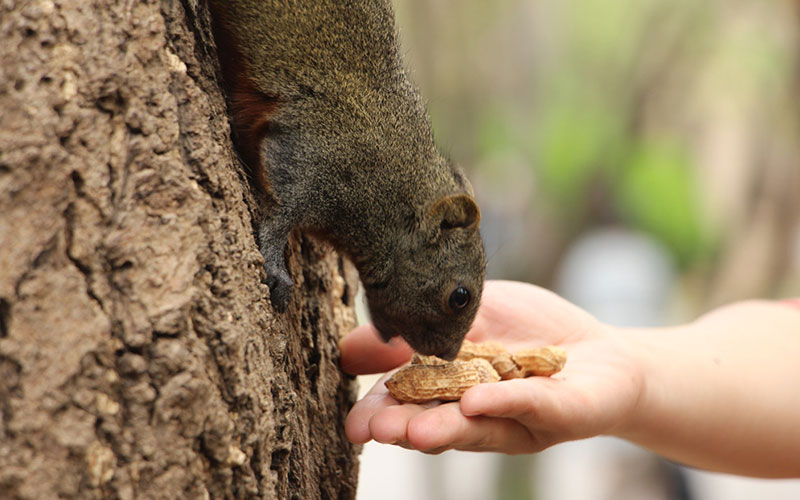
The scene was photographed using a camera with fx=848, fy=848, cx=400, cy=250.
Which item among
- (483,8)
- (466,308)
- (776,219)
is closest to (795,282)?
(776,219)

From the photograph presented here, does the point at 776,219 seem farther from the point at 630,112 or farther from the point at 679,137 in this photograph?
the point at 630,112

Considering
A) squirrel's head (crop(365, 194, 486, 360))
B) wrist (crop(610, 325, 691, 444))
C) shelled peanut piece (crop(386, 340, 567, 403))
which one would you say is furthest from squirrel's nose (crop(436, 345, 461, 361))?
wrist (crop(610, 325, 691, 444))

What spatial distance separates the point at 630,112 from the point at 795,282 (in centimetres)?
249

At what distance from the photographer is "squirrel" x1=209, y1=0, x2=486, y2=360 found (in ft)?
7.18

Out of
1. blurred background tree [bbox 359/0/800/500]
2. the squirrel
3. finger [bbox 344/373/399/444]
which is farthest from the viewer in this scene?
blurred background tree [bbox 359/0/800/500]

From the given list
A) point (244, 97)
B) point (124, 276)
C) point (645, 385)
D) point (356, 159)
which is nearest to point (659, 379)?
point (645, 385)

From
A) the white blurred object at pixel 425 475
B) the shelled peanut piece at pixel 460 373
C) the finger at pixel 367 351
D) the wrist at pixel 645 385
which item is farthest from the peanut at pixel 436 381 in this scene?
the white blurred object at pixel 425 475

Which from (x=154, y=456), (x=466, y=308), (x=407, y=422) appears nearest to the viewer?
(x=154, y=456)

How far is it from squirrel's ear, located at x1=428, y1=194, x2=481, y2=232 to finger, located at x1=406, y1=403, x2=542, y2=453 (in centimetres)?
60

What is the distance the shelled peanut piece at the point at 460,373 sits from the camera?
2.15 meters

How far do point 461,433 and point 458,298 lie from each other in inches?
21.5

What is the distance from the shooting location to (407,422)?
196 centimetres

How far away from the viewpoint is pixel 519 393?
1.95 metres

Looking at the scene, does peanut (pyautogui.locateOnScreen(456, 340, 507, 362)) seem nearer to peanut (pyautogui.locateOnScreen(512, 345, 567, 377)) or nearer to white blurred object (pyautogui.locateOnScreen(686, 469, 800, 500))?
peanut (pyautogui.locateOnScreen(512, 345, 567, 377))
